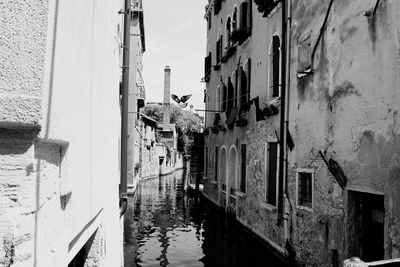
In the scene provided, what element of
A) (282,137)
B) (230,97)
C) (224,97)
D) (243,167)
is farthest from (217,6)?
(282,137)

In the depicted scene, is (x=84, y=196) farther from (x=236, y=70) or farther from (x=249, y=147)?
(x=236, y=70)

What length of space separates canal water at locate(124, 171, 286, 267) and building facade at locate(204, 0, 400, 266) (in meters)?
0.60

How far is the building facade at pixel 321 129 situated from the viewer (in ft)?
17.3

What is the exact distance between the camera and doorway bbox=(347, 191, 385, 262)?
221 inches

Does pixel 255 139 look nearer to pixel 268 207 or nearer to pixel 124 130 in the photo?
pixel 268 207

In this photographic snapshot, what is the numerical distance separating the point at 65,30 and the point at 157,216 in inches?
532

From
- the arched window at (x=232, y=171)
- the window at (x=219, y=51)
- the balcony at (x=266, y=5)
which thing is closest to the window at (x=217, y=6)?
the window at (x=219, y=51)

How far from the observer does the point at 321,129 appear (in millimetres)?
7062

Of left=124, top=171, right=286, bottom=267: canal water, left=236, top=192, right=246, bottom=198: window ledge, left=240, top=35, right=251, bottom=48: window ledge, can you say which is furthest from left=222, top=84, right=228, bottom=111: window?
left=236, top=192, right=246, bottom=198: window ledge

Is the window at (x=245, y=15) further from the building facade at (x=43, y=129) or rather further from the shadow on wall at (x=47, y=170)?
the shadow on wall at (x=47, y=170)

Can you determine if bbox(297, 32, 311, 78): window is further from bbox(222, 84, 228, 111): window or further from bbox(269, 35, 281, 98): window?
bbox(222, 84, 228, 111): window

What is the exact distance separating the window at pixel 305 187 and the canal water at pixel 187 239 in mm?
1579

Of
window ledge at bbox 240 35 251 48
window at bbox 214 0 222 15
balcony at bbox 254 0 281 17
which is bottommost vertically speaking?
window ledge at bbox 240 35 251 48

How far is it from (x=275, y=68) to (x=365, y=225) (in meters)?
5.30
